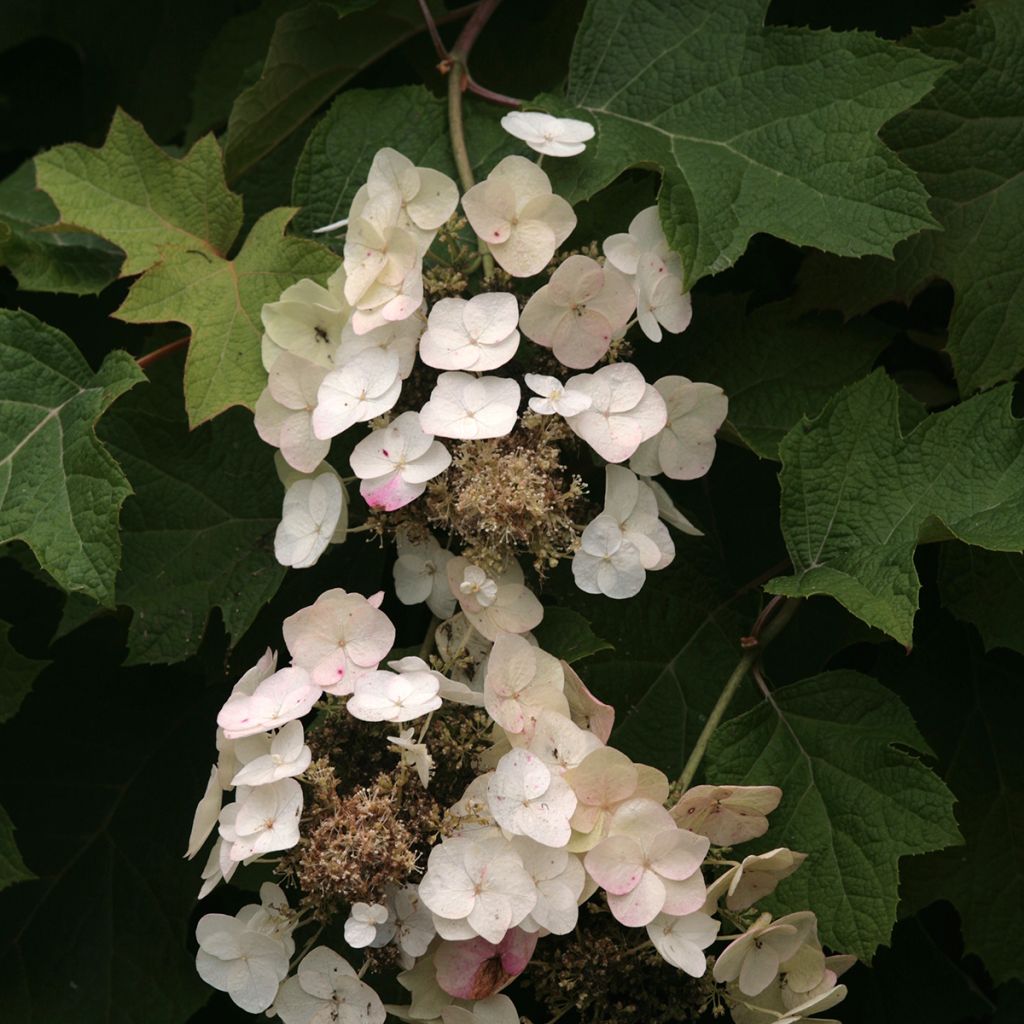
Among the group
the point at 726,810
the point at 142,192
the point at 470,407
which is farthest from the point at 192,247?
the point at 726,810

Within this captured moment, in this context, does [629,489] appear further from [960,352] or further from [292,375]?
[960,352]

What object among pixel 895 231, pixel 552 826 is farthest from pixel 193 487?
pixel 895 231

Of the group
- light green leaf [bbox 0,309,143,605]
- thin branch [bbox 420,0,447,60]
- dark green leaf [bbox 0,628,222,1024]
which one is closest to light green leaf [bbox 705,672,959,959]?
light green leaf [bbox 0,309,143,605]

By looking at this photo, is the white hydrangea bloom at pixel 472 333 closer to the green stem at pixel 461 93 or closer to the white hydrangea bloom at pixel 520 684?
the green stem at pixel 461 93

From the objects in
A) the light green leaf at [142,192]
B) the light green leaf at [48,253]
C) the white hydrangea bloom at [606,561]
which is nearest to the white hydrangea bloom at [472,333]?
the white hydrangea bloom at [606,561]

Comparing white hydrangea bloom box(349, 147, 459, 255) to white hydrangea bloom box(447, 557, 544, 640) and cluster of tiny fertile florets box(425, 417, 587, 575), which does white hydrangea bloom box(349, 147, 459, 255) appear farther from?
white hydrangea bloom box(447, 557, 544, 640)
